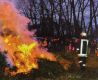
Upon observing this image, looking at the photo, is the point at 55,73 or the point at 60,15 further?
the point at 60,15

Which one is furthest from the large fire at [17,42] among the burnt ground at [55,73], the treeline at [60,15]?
the treeline at [60,15]

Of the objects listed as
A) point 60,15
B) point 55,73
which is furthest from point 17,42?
point 60,15

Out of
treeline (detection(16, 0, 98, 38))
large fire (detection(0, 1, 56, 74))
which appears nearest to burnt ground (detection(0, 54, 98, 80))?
large fire (detection(0, 1, 56, 74))

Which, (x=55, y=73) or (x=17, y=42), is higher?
(x=17, y=42)

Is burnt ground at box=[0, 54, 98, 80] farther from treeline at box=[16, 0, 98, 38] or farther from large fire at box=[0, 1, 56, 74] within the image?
treeline at box=[16, 0, 98, 38]

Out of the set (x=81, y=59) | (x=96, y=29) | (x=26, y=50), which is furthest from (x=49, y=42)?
(x=96, y=29)

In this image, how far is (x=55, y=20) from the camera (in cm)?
4628

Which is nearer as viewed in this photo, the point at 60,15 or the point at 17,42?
the point at 17,42

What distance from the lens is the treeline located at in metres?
43.6

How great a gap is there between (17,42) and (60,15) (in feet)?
98.3

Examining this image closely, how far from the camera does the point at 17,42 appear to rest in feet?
49.6

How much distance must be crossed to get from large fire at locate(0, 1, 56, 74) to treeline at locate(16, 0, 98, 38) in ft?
86.3

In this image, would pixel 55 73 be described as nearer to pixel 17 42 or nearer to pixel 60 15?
pixel 17 42

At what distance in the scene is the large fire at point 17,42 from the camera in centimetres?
1441
